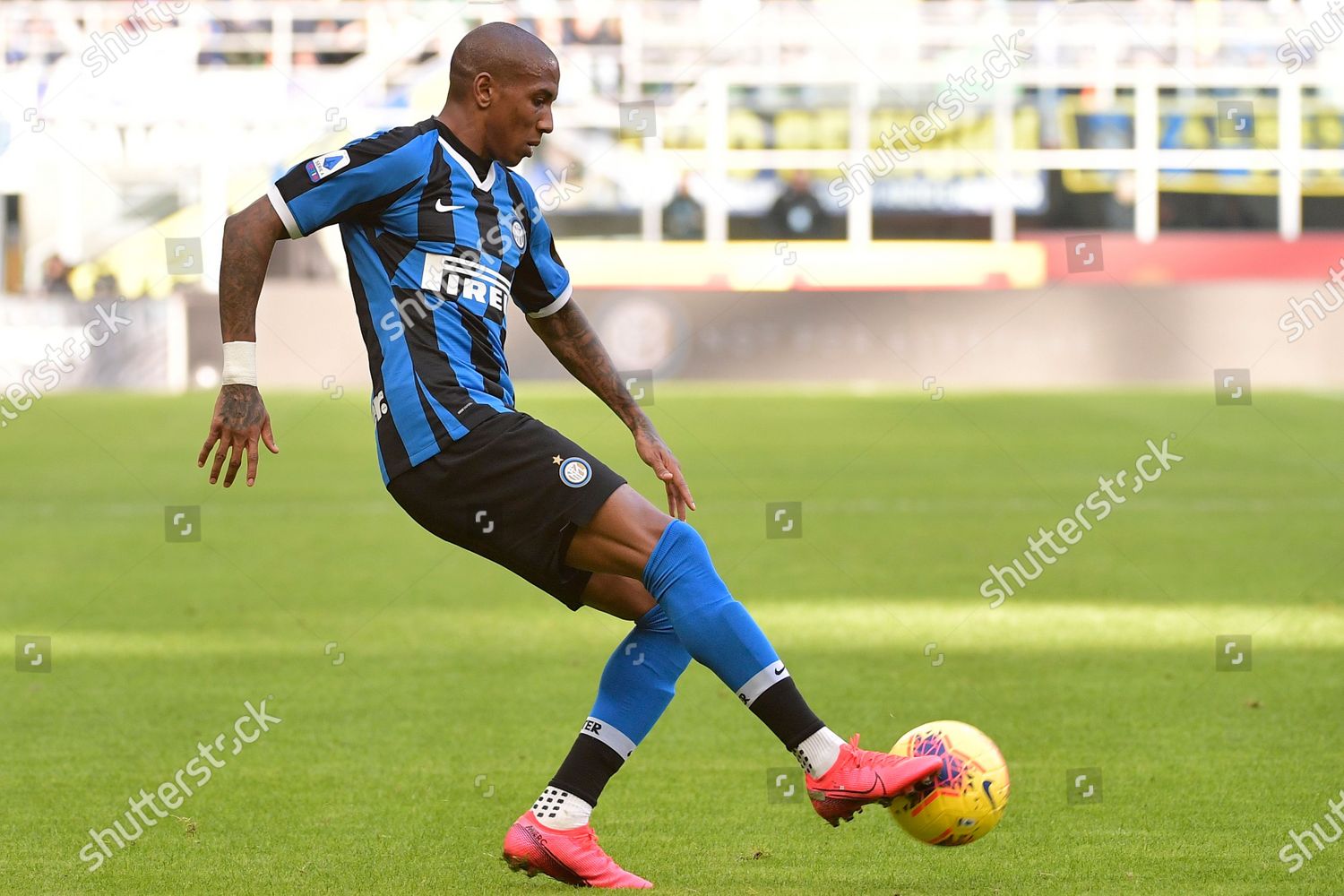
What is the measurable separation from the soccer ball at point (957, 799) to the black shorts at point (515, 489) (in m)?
0.99

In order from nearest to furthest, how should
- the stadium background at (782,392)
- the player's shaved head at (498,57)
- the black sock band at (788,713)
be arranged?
1. the black sock band at (788,713)
2. the player's shaved head at (498,57)
3. the stadium background at (782,392)

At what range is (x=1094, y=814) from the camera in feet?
16.5

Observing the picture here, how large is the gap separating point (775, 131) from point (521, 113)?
103 ft

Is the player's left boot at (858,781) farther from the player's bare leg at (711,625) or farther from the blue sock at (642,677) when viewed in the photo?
the blue sock at (642,677)

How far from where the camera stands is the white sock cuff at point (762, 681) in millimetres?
4098

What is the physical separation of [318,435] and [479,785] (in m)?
14.7

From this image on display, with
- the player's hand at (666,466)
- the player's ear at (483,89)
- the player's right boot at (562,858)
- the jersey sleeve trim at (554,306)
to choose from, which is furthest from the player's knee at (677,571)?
the player's ear at (483,89)

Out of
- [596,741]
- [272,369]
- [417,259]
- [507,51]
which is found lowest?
[272,369]

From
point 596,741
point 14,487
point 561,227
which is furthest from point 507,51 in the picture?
point 561,227

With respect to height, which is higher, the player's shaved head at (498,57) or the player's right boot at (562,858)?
the player's shaved head at (498,57)

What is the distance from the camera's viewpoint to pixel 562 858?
4270mm

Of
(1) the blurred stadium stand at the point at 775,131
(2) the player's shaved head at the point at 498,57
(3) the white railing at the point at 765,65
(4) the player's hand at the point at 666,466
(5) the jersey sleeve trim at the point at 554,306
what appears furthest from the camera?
(3) the white railing at the point at 765,65

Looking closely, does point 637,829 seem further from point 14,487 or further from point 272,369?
point 272,369

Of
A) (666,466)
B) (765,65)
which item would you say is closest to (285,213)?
(666,466)
